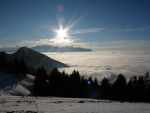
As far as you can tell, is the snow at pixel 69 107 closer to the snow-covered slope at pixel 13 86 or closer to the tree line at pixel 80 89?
the snow-covered slope at pixel 13 86

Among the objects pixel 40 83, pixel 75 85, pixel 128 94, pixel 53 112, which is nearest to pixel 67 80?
pixel 75 85

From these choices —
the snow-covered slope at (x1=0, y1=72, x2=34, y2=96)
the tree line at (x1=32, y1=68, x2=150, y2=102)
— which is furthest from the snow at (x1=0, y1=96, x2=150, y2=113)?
the tree line at (x1=32, y1=68, x2=150, y2=102)

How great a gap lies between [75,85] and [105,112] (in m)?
Answer: 46.4

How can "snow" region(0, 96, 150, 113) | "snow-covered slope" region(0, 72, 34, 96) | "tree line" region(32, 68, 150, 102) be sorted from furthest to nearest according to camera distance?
"tree line" region(32, 68, 150, 102) < "snow-covered slope" region(0, 72, 34, 96) < "snow" region(0, 96, 150, 113)

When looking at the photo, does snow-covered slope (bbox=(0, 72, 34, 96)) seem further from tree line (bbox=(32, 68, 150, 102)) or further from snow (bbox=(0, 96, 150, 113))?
snow (bbox=(0, 96, 150, 113))

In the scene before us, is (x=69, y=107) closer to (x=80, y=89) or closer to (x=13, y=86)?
(x=80, y=89)

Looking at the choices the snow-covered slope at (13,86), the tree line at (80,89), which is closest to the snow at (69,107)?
the snow-covered slope at (13,86)

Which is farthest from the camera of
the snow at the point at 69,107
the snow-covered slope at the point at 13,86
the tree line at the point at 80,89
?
the tree line at the point at 80,89

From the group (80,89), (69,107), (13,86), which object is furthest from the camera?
(80,89)

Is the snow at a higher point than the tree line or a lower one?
lower

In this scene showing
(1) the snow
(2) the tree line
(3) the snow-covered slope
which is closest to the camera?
(1) the snow

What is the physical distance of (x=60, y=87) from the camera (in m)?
59.1

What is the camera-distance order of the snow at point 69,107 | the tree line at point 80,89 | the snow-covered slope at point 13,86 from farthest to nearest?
1. the tree line at point 80,89
2. the snow-covered slope at point 13,86
3. the snow at point 69,107

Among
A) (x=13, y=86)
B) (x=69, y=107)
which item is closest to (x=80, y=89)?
(x=13, y=86)
